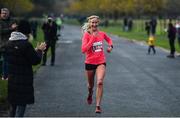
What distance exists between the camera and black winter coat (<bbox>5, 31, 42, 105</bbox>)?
8820 millimetres

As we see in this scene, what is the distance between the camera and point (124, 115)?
1080cm

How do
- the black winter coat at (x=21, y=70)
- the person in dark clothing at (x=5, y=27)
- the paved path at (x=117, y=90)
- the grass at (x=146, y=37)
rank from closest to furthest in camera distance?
the black winter coat at (x=21, y=70) < the paved path at (x=117, y=90) < the person in dark clothing at (x=5, y=27) < the grass at (x=146, y=37)

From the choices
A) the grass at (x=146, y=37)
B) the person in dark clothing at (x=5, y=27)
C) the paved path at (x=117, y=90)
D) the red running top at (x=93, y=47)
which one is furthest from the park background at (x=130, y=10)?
the red running top at (x=93, y=47)

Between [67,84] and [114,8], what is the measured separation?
64728 mm

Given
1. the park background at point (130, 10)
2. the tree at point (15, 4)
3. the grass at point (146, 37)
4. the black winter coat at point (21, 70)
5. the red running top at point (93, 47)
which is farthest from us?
the grass at point (146, 37)

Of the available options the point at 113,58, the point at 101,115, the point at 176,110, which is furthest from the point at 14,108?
the point at 113,58

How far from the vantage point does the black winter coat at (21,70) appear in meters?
8.82

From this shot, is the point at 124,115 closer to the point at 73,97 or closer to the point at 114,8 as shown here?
the point at 73,97

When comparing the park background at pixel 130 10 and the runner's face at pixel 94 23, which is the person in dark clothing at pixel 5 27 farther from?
the runner's face at pixel 94 23

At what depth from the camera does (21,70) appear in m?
8.86

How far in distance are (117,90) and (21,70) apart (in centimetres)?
602

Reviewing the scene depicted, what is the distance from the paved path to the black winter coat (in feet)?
7.01

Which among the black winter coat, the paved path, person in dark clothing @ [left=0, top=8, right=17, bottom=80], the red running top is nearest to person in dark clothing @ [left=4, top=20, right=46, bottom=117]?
the black winter coat

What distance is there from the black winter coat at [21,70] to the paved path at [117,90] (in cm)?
214
